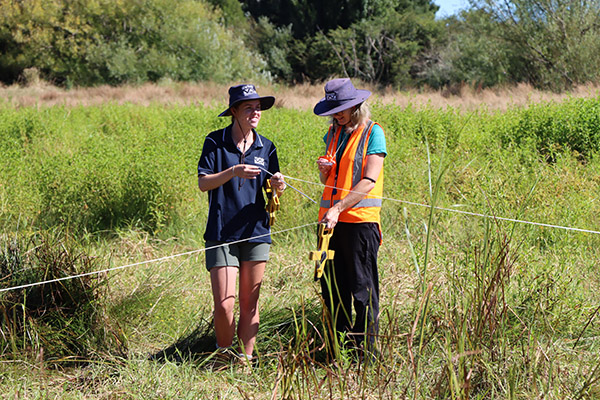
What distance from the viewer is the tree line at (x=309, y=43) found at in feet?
55.8

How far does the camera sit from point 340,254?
321 cm

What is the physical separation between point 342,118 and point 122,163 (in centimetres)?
430

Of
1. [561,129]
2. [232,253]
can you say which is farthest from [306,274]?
[561,129]

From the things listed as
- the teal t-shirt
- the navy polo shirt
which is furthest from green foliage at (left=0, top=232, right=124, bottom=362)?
the teal t-shirt

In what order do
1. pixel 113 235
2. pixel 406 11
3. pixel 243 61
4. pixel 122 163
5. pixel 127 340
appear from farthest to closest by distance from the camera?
1. pixel 406 11
2. pixel 243 61
3. pixel 122 163
4. pixel 113 235
5. pixel 127 340

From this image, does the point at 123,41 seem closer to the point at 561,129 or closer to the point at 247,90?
the point at 561,129

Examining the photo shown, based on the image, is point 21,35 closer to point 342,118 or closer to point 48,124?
point 48,124

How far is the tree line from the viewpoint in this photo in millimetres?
17000

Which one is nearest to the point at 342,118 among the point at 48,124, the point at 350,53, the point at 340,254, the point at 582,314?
the point at 340,254

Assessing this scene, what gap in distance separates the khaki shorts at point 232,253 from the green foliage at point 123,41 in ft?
69.7

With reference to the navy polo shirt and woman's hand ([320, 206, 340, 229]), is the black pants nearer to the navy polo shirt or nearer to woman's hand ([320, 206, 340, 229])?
woman's hand ([320, 206, 340, 229])

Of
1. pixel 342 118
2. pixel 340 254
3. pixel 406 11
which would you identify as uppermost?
pixel 406 11

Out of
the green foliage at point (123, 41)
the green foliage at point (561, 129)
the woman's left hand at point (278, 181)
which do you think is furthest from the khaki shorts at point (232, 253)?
the green foliage at point (123, 41)

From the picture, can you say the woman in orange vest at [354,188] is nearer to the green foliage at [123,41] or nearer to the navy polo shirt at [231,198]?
the navy polo shirt at [231,198]
